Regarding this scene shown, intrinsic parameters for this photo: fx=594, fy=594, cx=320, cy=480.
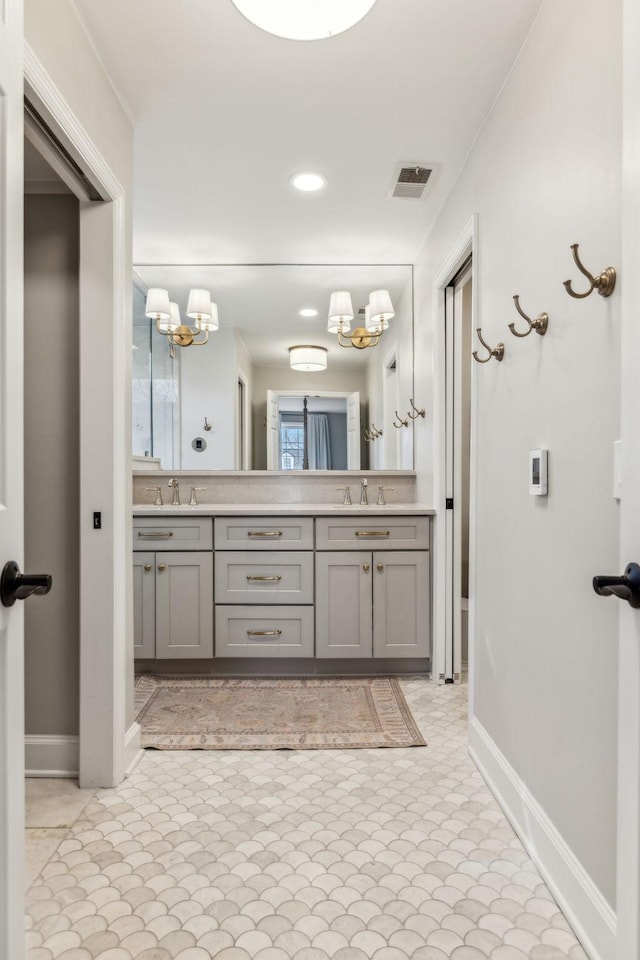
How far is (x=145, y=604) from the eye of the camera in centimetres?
305

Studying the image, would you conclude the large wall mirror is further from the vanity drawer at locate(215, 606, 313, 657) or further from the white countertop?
the vanity drawer at locate(215, 606, 313, 657)

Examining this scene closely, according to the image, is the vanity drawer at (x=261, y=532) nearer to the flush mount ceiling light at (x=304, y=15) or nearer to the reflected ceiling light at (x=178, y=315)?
the reflected ceiling light at (x=178, y=315)

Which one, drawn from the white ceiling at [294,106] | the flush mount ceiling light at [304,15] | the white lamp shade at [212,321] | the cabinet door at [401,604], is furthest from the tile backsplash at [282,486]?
the flush mount ceiling light at [304,15]

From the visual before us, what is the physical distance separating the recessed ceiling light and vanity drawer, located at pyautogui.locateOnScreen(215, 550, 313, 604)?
1.75 metres

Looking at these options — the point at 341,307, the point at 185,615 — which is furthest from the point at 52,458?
the point at 341,307

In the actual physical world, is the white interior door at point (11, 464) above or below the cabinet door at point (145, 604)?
above

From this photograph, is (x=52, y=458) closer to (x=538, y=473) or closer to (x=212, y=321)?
(x=538, y=473)

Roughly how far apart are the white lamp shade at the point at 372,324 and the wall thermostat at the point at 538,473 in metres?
2.07

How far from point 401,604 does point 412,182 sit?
2.00m

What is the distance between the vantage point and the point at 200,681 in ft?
10.0

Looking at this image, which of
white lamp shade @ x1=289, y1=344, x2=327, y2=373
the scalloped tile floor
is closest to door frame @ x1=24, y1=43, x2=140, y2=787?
the scalloped tile floor

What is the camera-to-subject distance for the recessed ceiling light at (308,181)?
252 centimetres

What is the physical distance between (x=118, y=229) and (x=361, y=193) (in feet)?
3.87

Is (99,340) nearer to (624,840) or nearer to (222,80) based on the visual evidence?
(222,80)
